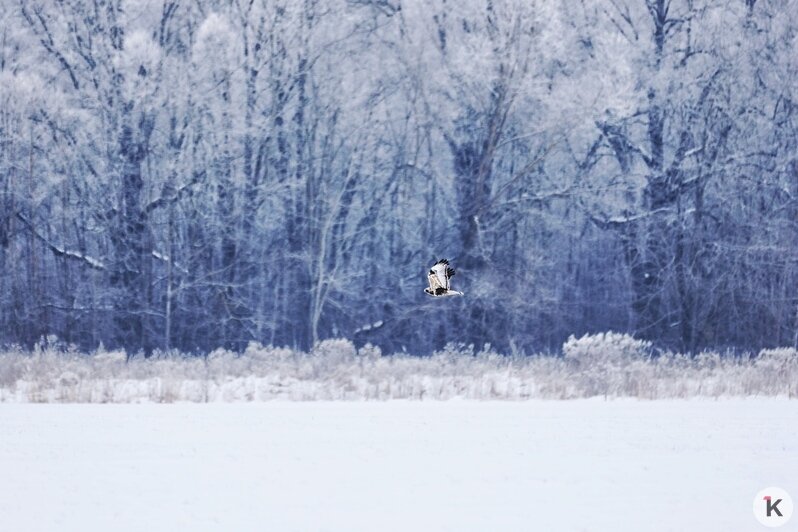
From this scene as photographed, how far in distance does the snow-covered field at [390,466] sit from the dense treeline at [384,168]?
10.0 meters

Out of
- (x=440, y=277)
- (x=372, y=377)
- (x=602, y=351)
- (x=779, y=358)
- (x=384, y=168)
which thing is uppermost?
(x=384, y=168)

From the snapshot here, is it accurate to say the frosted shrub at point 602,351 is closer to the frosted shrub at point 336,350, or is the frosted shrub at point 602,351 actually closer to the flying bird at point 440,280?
the frosted shrub at point 336,350

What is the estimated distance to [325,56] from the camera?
88.5 feet

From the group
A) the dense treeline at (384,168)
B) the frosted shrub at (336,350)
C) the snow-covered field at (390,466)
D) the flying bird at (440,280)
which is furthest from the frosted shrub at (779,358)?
the flying bird at (440,280)

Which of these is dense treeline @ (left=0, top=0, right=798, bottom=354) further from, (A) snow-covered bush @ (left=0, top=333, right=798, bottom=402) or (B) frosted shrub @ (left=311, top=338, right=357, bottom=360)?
(A) snow-covered bush @ (left=0, top=333, right=798, bottom=402)

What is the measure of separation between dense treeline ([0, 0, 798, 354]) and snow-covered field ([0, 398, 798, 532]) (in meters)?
10.0

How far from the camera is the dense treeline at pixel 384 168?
85.3 feet

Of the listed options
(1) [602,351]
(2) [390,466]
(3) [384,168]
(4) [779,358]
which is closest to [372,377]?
(1) [602,351]

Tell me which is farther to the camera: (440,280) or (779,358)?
(779,358)

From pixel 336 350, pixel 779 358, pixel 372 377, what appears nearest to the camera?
pixel 372 377

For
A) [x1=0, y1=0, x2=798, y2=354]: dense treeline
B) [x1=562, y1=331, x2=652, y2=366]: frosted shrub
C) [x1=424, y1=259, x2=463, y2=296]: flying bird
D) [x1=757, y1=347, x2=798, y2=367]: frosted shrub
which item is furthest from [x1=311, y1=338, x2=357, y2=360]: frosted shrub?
[x1=424, y1=259, x2=463, y2=296]: flying bird

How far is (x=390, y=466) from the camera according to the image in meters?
11.6

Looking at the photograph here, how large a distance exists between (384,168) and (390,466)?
16.6 metres

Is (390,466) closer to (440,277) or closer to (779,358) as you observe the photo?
(440,277)
